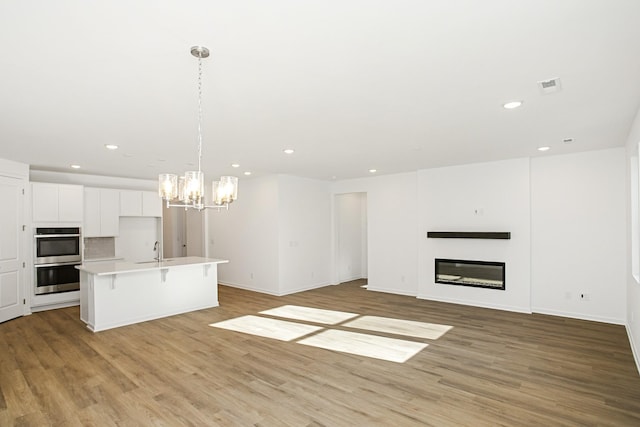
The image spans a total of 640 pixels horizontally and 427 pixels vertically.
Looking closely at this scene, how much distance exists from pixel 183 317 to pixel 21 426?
306 cm

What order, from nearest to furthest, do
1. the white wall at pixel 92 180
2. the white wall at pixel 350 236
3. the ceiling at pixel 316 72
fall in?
the ceiling at pixel 316 72 < the white wall at pixel 92 180 < the white wall at pixel 350 236

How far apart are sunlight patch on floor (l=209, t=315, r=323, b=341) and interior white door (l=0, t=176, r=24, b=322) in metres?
3.33

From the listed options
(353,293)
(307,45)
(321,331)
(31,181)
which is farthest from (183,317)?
(307,45)

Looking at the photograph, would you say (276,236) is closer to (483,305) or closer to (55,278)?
(55,278)

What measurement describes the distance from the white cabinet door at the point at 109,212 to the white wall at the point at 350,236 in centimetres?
483

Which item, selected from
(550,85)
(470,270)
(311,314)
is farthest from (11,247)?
(470,270)

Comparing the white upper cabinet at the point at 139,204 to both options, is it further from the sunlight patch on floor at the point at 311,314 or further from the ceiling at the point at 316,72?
the sunlight patch on floor at the point at 311,314

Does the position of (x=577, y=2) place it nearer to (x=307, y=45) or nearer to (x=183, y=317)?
(x=307, y=45)

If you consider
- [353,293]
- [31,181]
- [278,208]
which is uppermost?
[31,181]

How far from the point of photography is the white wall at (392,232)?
286 inches

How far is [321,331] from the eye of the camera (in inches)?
190

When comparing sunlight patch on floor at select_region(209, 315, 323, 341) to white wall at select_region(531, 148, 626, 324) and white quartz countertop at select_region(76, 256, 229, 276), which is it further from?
white wall at select_region(531, 148, 626, 324)

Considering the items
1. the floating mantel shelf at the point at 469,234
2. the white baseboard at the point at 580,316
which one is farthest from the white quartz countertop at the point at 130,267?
the white baseboard at the point at 580,316

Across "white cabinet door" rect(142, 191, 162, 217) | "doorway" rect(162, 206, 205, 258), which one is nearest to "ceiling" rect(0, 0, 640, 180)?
"white cabinet door" rect(142, 191, 162, 217)
